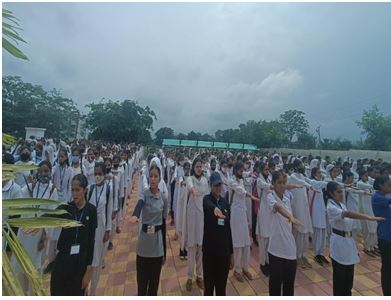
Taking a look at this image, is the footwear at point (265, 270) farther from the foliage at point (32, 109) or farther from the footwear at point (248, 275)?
the foliage at point (32, 109)

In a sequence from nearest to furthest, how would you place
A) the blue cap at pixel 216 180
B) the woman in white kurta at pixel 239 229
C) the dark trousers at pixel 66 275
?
the dark trousers at pixel 66 275, the blue cap at pixel 216 180, the woman in white kurta at pixel 239 229

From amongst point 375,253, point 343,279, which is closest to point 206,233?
point 343,279

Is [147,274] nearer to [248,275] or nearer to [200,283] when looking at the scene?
[200,283]

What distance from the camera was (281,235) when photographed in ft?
8.87

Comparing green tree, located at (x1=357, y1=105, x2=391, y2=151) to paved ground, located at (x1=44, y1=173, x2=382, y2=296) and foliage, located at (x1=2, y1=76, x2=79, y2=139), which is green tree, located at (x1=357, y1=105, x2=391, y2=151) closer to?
paved ground, located at (x1=44, y1=173, x2=382, y2=296)

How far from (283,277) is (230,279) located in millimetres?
1231

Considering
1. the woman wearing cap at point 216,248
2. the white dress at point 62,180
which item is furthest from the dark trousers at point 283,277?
the white dress at point 62,180

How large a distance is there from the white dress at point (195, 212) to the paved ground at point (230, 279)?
679mm

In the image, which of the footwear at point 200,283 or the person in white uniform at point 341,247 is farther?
the footwear at point 200,283

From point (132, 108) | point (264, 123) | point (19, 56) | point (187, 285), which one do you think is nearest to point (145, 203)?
point (187, 285)

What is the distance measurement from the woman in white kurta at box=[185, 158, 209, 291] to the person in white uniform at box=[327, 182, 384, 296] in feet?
5.55

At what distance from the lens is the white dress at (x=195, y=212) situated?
360 centimetres

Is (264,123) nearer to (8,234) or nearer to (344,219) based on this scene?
(344,219)

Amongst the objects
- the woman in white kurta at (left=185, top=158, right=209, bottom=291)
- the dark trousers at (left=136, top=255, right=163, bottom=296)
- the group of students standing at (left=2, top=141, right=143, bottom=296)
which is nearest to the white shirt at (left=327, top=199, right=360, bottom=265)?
the woman in white kurta at (left=185, top=158, right=209, bottom=291)
